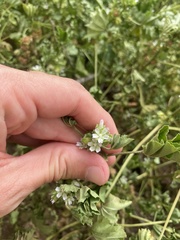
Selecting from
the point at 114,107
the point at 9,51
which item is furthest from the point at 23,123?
the point at 114,107

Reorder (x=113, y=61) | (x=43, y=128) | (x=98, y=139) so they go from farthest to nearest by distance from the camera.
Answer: (x=113, y=61) < (x=43, y=128) < (x=98, y=139)

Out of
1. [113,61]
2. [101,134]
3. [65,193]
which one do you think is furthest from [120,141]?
[113,61]

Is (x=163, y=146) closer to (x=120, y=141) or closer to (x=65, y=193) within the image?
(x=120, y=141)

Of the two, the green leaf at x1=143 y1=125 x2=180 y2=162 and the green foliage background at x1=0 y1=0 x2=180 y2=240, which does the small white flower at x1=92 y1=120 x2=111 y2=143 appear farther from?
the green foliage background at x1=0 y1=0 x2=180 y2=240

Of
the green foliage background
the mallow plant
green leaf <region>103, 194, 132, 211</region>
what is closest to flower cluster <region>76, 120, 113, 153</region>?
the mallow plant

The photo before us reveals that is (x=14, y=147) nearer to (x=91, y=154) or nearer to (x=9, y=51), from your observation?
(x=9, y=51)
